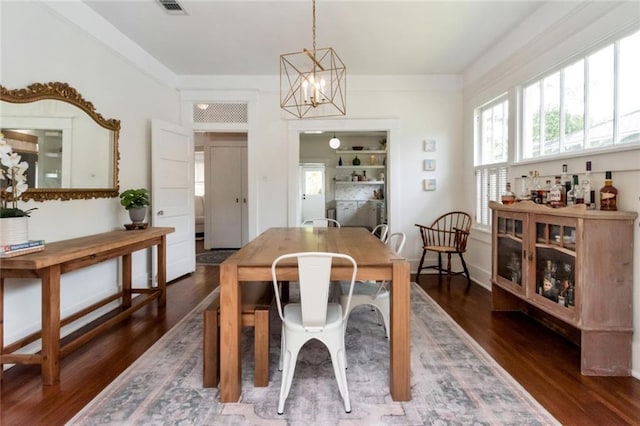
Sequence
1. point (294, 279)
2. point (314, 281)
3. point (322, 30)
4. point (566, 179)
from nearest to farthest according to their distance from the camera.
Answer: point (314, 281), point (294, 279), point (566, 179), point (322, 30)

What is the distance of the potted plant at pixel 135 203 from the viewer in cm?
313

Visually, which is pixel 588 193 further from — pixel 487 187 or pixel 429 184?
pixel 429 184

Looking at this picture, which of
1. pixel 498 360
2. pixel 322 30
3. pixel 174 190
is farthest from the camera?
pixel 174 190

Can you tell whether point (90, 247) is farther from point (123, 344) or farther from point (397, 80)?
point (397, 80)

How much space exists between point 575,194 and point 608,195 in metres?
0.26

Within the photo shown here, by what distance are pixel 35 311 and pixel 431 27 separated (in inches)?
163

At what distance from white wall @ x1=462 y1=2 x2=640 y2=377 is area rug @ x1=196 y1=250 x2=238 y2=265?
3.93 m

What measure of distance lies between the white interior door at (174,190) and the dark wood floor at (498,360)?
3.82 feet

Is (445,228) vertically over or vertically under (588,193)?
under

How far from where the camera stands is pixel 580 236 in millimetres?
1995

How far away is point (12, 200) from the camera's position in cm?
202

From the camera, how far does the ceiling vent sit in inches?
109

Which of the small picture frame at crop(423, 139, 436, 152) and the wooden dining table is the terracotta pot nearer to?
the wooden dining table

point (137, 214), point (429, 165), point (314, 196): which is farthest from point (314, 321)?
point (314, 196)
